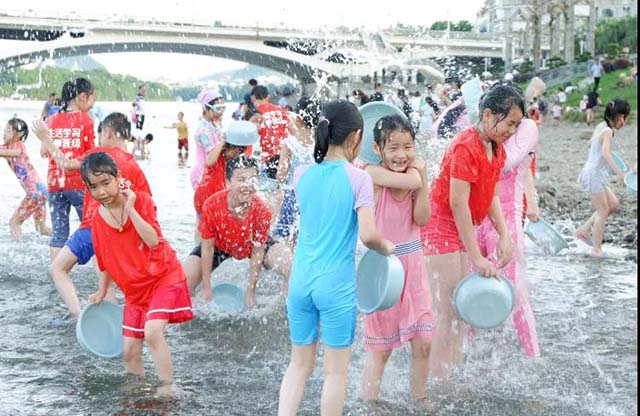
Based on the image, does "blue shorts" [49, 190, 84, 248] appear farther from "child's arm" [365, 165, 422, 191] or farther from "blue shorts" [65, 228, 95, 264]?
"child's arm" [365, 165, 422, 191]

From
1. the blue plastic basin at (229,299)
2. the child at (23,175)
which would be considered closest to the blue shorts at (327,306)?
the blue plastic basin at (229,299)

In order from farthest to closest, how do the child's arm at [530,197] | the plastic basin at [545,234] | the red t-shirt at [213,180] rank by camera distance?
1. the plastic basin at [545,234]
2. the red t-shirt at [213,180]
3. the child's arm at [530,197]

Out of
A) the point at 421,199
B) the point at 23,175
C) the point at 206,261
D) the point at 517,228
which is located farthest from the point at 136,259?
the point at 23,175

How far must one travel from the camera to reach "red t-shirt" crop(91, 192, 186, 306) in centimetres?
466

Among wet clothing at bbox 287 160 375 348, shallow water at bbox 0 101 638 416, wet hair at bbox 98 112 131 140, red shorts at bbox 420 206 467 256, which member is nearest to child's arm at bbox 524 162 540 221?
shallow water at bbox 0 101 638 416

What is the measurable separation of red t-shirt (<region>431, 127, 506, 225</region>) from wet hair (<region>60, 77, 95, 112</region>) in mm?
3205

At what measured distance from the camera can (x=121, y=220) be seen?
4641mm

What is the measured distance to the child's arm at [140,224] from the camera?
178 inches

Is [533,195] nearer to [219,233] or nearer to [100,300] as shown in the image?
[219,233]

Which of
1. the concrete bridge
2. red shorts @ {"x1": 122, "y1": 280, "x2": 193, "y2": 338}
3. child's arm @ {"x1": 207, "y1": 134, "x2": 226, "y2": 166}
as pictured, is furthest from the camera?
the concrete bridge

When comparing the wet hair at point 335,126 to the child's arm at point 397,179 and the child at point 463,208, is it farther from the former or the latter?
the child at point 463,208

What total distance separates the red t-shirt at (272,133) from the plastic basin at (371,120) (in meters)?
3.17

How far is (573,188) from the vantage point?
1448 centimetres

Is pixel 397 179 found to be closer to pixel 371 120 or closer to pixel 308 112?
pixel 371 120
